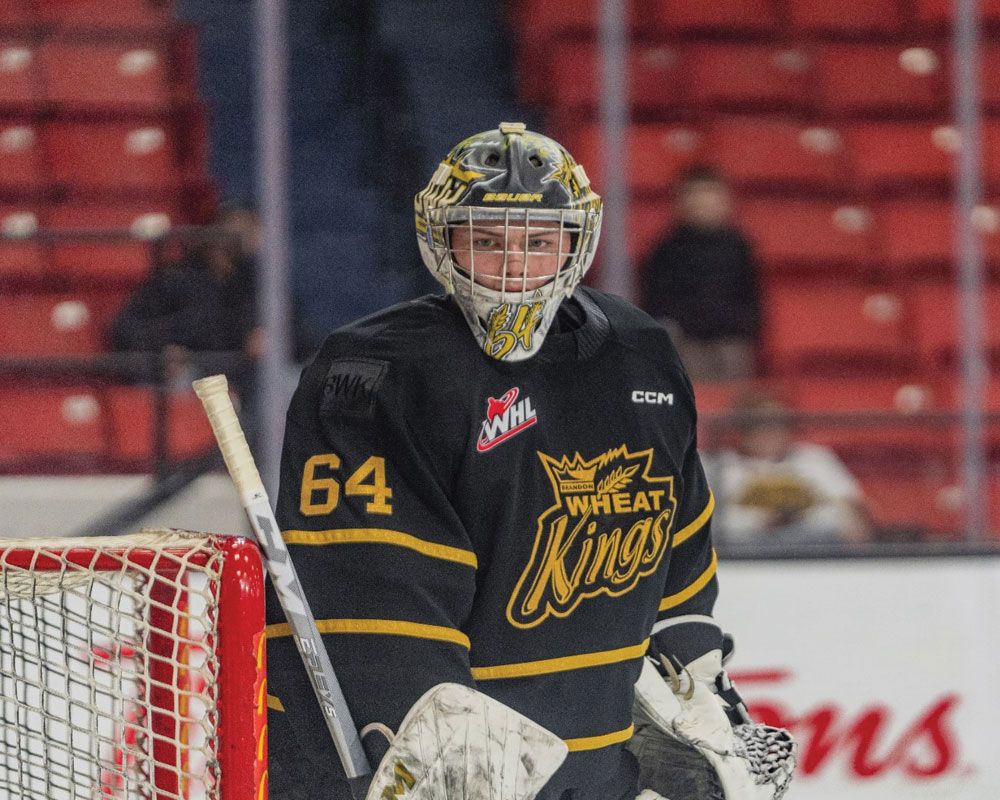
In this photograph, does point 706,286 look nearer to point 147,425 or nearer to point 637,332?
point 147,425

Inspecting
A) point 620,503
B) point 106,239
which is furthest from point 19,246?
point 620,503

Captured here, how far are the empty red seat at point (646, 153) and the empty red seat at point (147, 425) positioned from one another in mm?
863

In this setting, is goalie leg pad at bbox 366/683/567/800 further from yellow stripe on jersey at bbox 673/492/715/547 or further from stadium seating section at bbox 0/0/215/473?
stadium seating section at bbox 0/0/215/473

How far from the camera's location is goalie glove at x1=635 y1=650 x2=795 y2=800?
5.03 ft

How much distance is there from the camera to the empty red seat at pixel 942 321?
316cm

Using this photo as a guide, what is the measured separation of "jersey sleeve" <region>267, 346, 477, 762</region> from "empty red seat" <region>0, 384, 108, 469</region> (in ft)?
5.05

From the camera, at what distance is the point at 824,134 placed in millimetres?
3473

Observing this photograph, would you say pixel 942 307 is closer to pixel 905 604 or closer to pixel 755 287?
pixel 755 287

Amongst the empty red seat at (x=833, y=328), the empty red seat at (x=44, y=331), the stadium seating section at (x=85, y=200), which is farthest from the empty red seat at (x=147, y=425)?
the empty red seat at (x=833, y=328)

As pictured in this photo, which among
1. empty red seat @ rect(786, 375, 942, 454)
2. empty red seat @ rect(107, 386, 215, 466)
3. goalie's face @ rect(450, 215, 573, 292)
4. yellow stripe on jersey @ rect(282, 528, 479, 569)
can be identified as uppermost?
goalie's face @ rect(450, 215, 573, 292)

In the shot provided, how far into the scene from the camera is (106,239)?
298 centimetres

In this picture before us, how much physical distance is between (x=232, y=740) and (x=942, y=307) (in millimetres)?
2331

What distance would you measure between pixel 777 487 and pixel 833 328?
0.50m

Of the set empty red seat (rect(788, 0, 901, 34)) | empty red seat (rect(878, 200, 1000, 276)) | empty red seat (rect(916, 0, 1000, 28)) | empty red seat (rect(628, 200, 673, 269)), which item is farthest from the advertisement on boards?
empty red seat (rect(788, 0, 901, 34))
